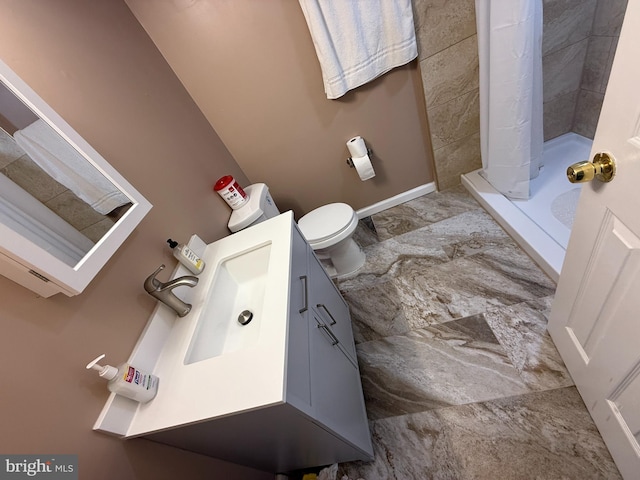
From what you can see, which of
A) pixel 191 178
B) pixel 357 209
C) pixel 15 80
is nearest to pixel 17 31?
pixel 15 80

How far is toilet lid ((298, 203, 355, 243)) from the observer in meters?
1.76

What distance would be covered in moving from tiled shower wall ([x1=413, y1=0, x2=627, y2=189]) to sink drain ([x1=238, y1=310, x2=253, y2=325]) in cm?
166

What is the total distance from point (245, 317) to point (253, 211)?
2.56ft

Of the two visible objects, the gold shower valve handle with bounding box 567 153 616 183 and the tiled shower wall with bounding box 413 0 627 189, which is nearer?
the gold shower valve handle with bounding box 567 153 616 183

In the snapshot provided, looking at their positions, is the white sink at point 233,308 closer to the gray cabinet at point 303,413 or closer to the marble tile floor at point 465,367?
the gray cabinet at point 303,413

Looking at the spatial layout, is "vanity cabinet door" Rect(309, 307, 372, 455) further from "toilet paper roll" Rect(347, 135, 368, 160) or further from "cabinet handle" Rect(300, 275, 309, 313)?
"toilet paper roll" Rect(347, 135, 368, 160)

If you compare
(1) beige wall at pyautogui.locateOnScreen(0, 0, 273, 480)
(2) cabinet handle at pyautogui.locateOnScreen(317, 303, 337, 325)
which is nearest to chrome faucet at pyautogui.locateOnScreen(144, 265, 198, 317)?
(1) beige wall at pyautogui.locateOnScreen(0, 0, 273, 480)

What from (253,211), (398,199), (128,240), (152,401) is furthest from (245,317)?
(398,199)

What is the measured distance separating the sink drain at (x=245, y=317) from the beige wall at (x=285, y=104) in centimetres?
127

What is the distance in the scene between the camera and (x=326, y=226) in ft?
5.92

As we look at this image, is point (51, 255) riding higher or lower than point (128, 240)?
higher

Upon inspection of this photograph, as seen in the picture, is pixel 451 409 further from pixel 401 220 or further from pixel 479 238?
pixel 401 220

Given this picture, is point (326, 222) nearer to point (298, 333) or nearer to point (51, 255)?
point (298, 333)

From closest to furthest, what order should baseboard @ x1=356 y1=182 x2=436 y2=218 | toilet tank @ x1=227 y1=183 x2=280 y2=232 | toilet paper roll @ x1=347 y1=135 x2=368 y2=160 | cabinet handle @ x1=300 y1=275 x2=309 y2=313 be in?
cabinet handle @ x1=300 y1=275 x2=309 y2=313 → toilet tank @ x1=227 y1=183 x2=280 y2=232 → toilet paper roll @ x1=347 y1=135 x2=368 y2=160 → baseboard @ x1=356 y1=182 x2=436 y2=218
